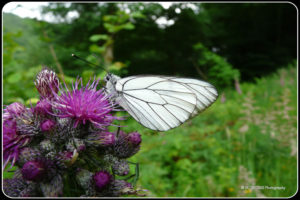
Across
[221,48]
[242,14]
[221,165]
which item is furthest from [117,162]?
[242,14]

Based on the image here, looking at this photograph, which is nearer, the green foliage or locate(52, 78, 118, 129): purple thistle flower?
locate(52, 78, 118, 129): purple thistle flower

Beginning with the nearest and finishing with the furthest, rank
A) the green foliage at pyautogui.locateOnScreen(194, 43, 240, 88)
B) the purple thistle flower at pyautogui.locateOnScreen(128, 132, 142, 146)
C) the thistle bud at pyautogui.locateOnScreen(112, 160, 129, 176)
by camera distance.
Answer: the thistle bud at pyautogui.locateOnScreen(112, 160, 129, 176)
the purple thistle flower at pyautogui.locateOnScreen(128, 132, 142, 146)
the green foliage at pyautogui.locateOnScreen(194, 43, 240, 88)

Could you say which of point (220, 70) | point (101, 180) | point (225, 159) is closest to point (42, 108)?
point (101, 180)

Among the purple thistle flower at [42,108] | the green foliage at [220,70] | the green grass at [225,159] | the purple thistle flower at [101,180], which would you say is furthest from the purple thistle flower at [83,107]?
the green foliage at [220,70]

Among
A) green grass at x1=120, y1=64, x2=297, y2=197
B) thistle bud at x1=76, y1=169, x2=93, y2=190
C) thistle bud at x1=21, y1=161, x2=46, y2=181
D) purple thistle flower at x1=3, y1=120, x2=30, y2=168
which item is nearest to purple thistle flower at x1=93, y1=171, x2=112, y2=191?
thistle bud at x1=76, y1=169, x2=93, y2=190

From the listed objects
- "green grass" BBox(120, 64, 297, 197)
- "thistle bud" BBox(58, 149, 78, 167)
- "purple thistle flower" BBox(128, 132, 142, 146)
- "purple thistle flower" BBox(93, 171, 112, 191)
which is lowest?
"green grass" BBox(120, 64, 297, 197)

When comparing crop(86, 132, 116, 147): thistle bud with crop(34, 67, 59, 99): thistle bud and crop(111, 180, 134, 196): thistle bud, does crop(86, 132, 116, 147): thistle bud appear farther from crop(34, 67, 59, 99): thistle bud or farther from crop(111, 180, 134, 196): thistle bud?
crop(34, 67, 59, 99): thistle bud

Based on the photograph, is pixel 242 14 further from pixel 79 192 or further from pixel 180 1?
pixel 79 192
